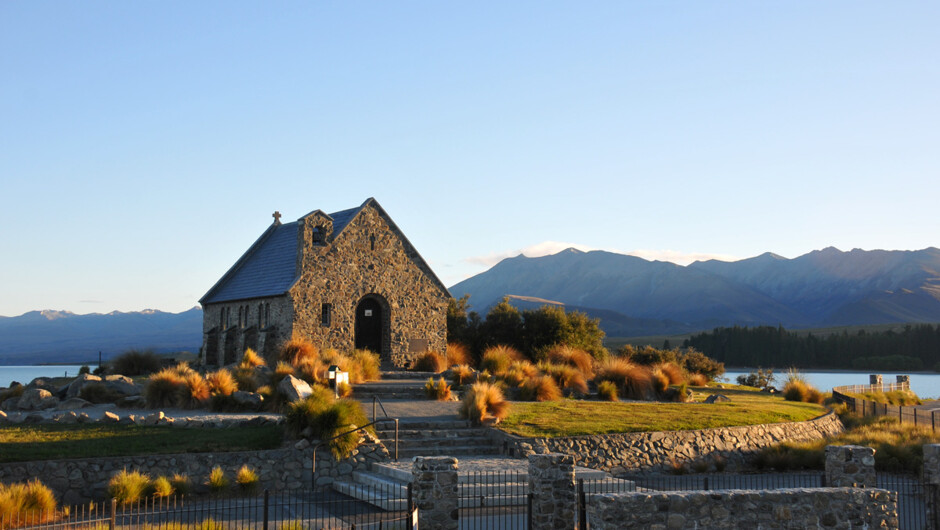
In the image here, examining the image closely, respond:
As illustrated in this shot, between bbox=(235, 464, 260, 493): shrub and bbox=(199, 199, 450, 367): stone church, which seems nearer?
bbox=(235, 464, 260, 493): shrub

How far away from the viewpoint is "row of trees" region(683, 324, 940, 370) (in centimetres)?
10700

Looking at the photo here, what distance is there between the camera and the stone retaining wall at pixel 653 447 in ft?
64.5

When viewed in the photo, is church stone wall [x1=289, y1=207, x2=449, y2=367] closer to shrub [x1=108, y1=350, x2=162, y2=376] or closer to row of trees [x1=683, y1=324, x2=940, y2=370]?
shrub [x1=108, y1=350, x2=162, y2=376]

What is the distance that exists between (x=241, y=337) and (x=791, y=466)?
894 inches

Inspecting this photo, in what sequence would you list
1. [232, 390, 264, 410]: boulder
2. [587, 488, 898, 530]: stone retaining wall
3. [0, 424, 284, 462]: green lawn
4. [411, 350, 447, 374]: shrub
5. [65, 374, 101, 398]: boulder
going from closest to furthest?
[587, 488, 898, 530]: stone retaining wall → [0, 424, 284, 462]: green lawn → [232, 390, 264, 410]: boulder → [65, 374, 101, 398]: boulder → [411, 350, 447, 374]: shrub

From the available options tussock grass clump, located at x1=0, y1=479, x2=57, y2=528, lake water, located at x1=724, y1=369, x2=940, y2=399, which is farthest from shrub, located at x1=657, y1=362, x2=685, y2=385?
tussock grass clump, located at x1=0, y1=479, x2=57, y2=528

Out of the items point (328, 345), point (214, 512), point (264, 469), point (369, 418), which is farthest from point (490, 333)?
point (214, 512)

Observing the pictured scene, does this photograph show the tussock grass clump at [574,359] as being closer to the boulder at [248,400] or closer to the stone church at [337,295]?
the stone church at [337,295]

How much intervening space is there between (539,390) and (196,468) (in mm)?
13060

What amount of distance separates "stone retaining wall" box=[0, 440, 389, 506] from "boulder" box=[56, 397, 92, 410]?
6775mm

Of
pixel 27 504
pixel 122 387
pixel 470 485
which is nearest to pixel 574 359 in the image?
pixel 122 387

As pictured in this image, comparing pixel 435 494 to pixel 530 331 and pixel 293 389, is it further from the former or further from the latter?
pixel 530 331

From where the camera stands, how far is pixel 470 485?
1600cm

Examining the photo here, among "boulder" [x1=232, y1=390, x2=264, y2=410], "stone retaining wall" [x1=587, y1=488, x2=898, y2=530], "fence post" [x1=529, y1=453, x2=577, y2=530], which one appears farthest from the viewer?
"boulder" [x1=232, y1=390, x2=264, y2=410]
